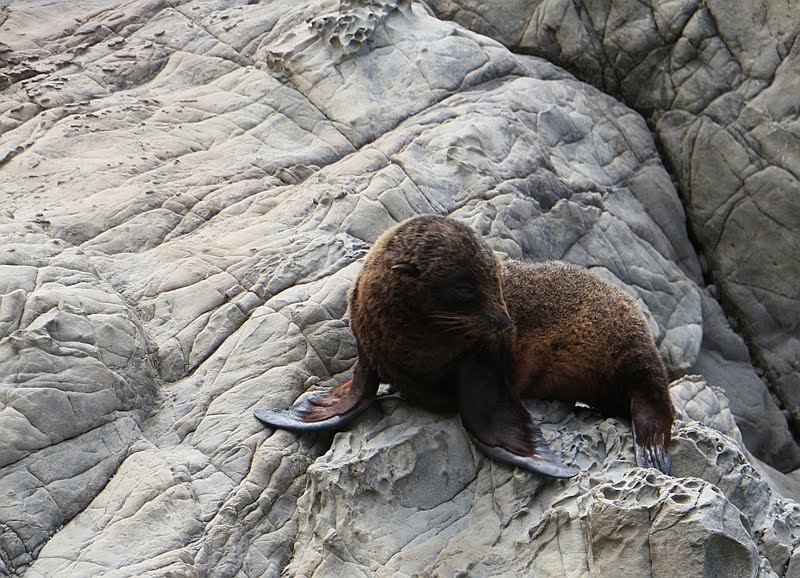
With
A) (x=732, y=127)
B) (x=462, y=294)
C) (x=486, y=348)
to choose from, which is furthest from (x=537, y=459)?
(x=732, y=127)

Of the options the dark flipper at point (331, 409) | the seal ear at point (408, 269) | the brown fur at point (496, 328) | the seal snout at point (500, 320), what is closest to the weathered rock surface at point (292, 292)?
the dark flipper at point (331, 409)

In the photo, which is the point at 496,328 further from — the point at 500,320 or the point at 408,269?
the point at 408,269

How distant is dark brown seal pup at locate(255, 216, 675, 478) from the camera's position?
5438 mm

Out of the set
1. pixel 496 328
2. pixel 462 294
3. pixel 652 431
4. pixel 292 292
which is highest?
pixel 462 294

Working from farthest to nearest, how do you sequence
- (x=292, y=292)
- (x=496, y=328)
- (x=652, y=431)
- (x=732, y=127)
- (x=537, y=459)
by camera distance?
1. (x=732, y=127)
2. (x=292, y=292)
3. (x=652, y=431)
4. (x=496, y=328)
5. (x=537, y=459)

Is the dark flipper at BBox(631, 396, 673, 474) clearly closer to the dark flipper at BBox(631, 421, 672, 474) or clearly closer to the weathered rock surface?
the dark flipper at BBox(631, 421, 672, 474)

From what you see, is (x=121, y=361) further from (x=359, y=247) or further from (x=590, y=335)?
(x=590, y=335)

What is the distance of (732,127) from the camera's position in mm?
10422

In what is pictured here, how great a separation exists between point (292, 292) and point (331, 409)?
1.17 meters

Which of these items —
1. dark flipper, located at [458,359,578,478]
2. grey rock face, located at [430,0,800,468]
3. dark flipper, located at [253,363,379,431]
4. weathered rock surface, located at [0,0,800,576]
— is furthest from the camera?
grey rock face, located at [430,0,800,468]

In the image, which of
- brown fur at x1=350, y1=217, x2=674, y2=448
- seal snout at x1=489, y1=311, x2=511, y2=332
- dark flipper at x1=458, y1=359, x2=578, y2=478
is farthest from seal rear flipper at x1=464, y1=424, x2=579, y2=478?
seal snout at x1=489, y1=311, x2=511, y2=332

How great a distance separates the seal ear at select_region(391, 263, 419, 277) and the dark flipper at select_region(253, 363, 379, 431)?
0.66m

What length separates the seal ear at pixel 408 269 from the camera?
5.46 metres

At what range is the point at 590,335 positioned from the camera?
234 inches
